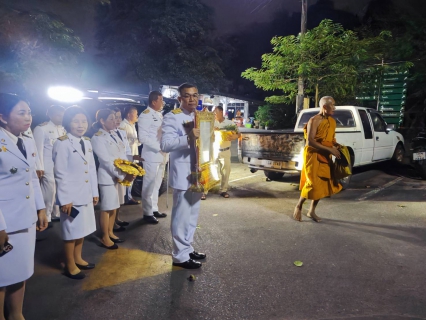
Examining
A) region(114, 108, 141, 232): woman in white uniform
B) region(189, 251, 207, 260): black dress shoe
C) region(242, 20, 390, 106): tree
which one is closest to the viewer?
region(189, 251, 207, 260): black dress shoe

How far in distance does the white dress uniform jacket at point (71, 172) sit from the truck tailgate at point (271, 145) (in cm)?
491

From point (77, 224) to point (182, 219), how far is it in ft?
3.54

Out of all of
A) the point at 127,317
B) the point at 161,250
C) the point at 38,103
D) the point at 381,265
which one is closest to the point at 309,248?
the point at 381,265

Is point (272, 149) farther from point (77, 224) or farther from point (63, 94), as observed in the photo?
point (77, 224)

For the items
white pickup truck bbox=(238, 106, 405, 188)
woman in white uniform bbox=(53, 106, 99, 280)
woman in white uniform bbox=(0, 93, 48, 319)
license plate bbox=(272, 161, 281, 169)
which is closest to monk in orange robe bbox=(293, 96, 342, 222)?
white pickup truck bbox=(238, 106, 405, 188)

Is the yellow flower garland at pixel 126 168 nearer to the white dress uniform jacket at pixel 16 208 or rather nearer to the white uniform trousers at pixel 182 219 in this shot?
the white uniform trousers at pixel 182 219

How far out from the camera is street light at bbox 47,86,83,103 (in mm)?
Result: 6153

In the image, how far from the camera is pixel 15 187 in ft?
7.92

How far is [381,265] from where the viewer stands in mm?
3863

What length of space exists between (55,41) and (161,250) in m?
5.78

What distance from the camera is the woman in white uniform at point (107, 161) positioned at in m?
4.08

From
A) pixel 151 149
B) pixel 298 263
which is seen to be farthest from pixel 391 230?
pixel 151 149

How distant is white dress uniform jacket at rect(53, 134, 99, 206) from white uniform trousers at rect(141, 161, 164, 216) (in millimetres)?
1749

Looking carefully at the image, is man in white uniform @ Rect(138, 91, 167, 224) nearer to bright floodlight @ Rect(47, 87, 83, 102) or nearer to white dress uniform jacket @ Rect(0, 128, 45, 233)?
bright floodlight @ Rect(47, 87, 83, 102)
